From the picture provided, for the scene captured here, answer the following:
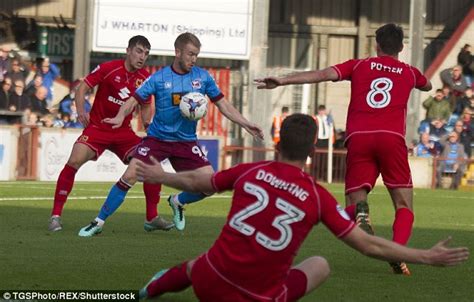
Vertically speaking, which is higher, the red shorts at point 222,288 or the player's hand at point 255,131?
the player's hand at point 255,131

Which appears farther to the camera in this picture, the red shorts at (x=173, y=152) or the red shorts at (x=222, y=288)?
the red shorts at (x=173, y=152)

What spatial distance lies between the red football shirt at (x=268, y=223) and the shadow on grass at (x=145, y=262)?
1.69m

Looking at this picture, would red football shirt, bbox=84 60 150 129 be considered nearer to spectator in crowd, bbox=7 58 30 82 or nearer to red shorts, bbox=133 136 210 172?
red shorts, bbox=133 136 210 172

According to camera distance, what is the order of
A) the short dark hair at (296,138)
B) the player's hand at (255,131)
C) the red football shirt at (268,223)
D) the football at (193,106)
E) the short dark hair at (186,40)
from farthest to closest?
the football at (193,106), the short dark hair at (186,40), the player's hand at (255,131), the short dark hair at (296,138), the red football shirt at (268,223)

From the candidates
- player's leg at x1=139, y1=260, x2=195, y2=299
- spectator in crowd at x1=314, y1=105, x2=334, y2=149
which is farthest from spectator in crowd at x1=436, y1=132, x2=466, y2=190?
player's leg at x1=139, y1=260, x2=195, y2=299

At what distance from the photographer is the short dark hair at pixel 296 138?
7.54 metres

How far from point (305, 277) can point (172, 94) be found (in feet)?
20.2

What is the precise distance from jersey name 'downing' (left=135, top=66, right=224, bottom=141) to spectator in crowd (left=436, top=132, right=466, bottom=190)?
17.7m

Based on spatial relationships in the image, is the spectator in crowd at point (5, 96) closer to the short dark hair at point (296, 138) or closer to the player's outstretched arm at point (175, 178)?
the player's outstretched arm at point (175, 178)

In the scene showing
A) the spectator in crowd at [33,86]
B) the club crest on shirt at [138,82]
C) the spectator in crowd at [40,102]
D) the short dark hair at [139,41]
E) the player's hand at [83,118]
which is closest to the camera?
the short dark hair at [139,41]

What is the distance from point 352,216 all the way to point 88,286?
2362 millimetres

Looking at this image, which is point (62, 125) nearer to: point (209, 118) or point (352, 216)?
point (209, 118)

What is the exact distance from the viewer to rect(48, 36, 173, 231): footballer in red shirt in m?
14.7

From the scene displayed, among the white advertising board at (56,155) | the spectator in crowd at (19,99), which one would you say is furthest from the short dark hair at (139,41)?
the spectator in crowd at (19,99)
